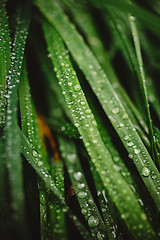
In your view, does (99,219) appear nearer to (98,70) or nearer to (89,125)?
(89,125)

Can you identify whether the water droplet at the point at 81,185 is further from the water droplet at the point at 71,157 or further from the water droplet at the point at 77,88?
the water droplet at the point at 77,88

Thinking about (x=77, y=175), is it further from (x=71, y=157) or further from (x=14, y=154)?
(x=14, y=154)

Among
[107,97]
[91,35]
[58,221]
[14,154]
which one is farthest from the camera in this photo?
[91,35]

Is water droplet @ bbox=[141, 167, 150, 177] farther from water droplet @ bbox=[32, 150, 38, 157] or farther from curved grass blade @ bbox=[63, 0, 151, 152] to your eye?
curved grass blade @ bbox=[63, 0, 151, 152]

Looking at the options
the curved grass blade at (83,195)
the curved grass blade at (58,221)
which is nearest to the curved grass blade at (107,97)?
the curved grass blade at (83,195)

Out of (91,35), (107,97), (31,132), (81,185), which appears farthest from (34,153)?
(91,35)

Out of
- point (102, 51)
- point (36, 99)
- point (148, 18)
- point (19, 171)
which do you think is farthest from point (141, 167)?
point (102, 51)

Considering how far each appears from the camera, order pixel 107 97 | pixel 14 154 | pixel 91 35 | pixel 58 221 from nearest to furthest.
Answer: pixel 14 154, pixel 58 221, pixel 107 97, pixel 91 35
